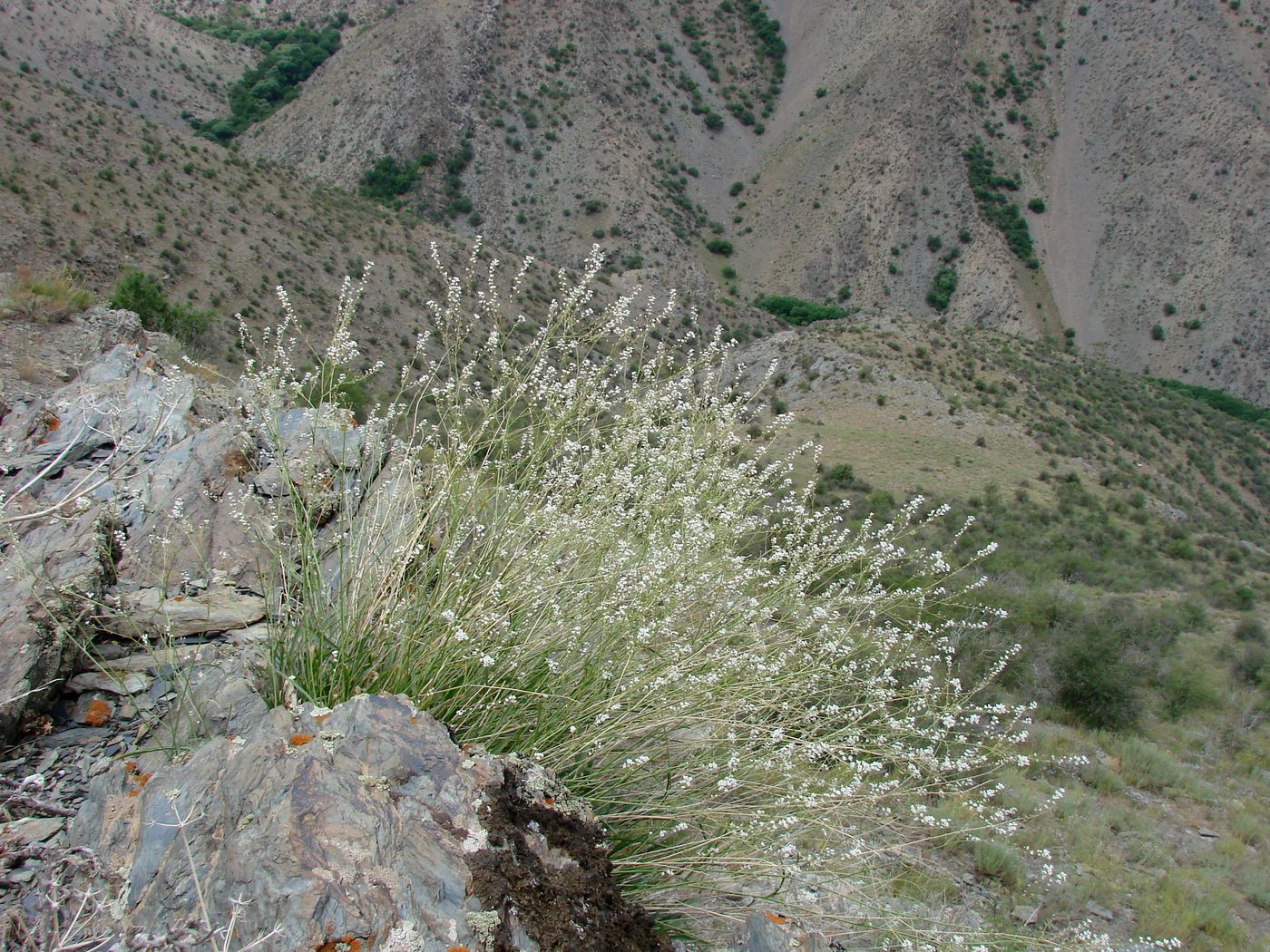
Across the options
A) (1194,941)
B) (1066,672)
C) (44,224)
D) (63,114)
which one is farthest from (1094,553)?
(63,114)

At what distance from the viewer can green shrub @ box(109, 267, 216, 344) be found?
55.3 feet

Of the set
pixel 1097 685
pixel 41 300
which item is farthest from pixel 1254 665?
pixel 41 300

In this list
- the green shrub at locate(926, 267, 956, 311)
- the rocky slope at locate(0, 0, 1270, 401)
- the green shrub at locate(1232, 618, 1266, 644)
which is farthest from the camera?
the green shrub at locate(926, 267, 956, 311)

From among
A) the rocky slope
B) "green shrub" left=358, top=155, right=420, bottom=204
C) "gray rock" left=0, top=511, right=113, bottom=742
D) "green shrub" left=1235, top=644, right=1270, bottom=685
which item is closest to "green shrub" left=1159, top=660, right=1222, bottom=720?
"green shrub" left=1235, top=644, right=1270, bottom=685

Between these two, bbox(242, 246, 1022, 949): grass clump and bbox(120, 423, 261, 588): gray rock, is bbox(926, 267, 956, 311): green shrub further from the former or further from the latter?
bbox(120, 423, 261, 588): gray rock

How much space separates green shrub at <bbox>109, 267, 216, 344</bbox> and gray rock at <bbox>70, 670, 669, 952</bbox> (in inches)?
681

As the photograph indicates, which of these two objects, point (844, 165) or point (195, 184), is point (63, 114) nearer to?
point (195, 184)

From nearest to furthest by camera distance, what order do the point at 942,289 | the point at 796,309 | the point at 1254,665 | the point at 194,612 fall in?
the point at 194,612, the point at 1254,665, the point at 796,309, the point at 942,289

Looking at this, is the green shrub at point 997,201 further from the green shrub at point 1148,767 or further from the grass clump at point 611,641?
the grass clump at point 611,641

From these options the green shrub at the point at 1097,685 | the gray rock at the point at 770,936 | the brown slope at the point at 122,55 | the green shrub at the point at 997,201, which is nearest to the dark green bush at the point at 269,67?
the brown slope at the point at 122,55

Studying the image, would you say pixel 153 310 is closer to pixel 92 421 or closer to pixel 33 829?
pixel 92 421

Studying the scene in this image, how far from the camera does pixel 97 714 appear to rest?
8.72ft

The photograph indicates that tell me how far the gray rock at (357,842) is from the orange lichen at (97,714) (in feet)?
1.65

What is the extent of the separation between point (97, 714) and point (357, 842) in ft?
5.03
